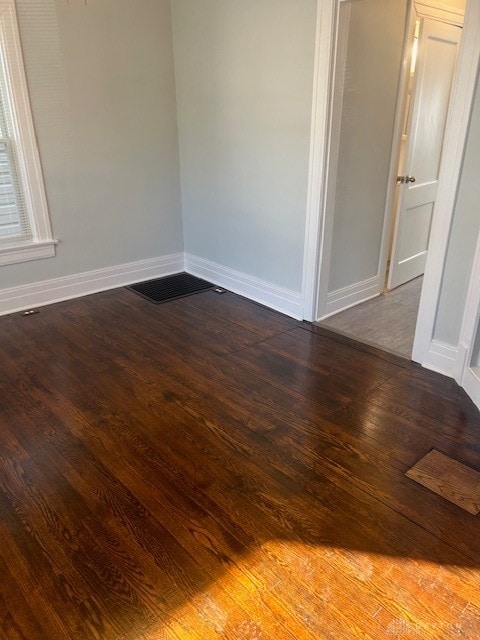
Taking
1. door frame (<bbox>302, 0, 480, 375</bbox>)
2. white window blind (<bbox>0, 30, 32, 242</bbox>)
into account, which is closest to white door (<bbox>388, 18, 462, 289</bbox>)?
door frame (<bbox>302, 0, 480, 375</bbox>)

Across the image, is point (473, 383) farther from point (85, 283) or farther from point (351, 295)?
point (85, 283)

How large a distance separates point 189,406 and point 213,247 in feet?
6.60

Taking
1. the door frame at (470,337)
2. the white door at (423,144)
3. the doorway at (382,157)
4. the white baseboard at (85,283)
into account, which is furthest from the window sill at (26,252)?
the door frame at (470,337)

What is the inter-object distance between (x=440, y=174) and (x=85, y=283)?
9.17ft

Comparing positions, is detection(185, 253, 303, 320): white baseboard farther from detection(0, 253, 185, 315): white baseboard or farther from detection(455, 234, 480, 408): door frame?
detection(455, 234, 480, 408): door frame

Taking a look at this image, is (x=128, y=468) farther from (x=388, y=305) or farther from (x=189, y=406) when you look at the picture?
(x=388, y=305)

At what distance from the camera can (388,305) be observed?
3705 mm

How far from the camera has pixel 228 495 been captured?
1823 millimetres

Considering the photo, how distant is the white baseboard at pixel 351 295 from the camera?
11.5ft

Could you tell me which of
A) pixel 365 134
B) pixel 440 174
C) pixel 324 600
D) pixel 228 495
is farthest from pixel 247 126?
pixel 324 600

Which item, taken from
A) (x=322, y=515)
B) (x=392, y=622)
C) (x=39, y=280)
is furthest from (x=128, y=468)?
(x=39, y=280)

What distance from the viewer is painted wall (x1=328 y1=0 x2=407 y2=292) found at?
9.68ft

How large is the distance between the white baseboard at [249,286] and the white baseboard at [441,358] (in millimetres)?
999

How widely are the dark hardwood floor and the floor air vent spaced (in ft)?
2.86
